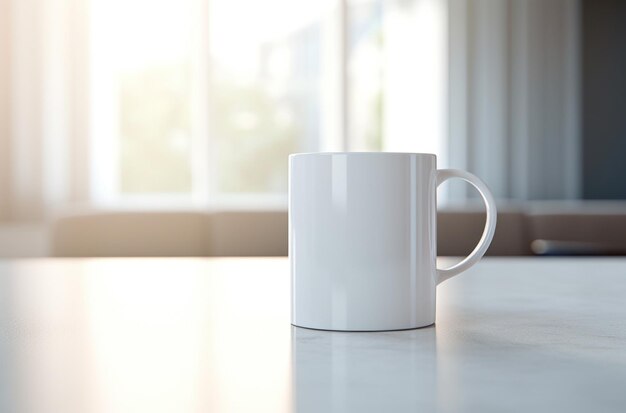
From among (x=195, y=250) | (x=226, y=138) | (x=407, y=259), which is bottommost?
(x=195, y=250)

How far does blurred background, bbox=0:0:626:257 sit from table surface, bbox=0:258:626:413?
2465 millimetres

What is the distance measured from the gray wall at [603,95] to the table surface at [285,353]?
314 centimetres

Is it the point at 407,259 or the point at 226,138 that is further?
the point at 226,138

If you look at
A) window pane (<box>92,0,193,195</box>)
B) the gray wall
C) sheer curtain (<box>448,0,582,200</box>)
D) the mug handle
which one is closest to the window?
window pane (<box>92,0,193,195</box>)

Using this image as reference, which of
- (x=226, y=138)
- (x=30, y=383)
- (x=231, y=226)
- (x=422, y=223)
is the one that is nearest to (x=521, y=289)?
(x=422, y=223)

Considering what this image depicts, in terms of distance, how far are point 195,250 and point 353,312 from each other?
109 cm

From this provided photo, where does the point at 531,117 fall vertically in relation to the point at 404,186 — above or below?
above

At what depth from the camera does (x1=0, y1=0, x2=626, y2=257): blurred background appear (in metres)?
3.00

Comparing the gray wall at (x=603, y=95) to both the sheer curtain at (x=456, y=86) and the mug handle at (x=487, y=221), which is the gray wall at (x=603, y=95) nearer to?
the sheer curtain at (x=456, y=86)

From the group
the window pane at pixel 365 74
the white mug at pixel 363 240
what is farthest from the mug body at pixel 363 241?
the window pane at pixel 365 74

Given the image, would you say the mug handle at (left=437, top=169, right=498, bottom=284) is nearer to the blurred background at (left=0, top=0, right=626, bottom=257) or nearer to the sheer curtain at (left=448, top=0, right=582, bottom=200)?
the blurred background at (left=0, top=0, right=626, bottom=257)

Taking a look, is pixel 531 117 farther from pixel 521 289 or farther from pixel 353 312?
pixel 353 312

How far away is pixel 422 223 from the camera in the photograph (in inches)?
19.5

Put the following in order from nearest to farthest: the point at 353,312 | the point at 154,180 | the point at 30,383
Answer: the point at 30,383 < the point at 353,312 < the point at 154,180
